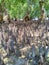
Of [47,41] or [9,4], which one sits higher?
[9,4]

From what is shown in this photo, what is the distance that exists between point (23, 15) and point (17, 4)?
1.03ft

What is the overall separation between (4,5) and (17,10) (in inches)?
11.5

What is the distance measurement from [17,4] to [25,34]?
1.26m

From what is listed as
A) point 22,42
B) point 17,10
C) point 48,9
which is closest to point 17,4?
point 17,10

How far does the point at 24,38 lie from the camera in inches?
123

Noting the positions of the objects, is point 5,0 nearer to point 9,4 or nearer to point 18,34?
point 9,4

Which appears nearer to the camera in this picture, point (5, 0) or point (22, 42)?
point (22, 42)

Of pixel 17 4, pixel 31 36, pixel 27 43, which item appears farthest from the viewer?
pixel 17 4

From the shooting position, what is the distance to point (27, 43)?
2.98 meters

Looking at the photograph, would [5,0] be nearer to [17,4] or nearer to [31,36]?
[17,4]

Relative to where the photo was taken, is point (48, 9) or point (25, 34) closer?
point (25, 34)

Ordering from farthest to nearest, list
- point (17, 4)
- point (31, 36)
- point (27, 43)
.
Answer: point (17, 4) < point (31, 36) < point (27, 43)

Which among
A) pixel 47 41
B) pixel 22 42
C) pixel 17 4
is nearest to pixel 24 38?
pixel 22 42

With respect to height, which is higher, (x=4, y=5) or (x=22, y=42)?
(x=4, y=5)
